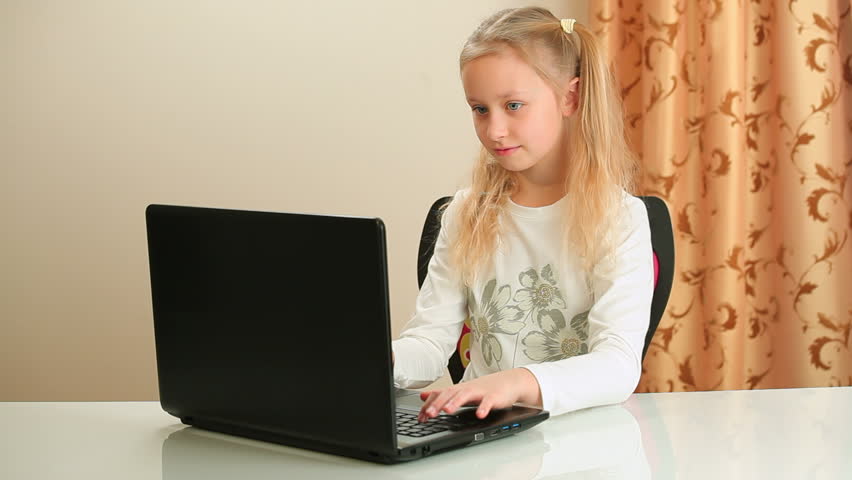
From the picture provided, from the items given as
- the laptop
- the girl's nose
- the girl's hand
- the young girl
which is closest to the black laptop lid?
the laptop

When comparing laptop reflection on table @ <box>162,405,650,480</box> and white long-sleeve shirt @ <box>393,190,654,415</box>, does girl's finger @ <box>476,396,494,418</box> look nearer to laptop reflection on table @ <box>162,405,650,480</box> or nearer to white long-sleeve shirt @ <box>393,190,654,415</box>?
laptop reflection on table @ <box>162,405,650,480</box>

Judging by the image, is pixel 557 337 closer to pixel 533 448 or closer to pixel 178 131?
pixel 533 448

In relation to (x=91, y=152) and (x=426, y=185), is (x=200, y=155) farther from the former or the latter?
(x=426, y=185)

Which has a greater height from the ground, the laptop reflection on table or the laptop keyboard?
the laptop keyboard

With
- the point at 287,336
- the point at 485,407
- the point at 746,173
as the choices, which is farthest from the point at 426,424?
the point at 746,173

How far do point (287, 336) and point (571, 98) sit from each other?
0.77m

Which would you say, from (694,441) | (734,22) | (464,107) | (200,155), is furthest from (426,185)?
(694,441)

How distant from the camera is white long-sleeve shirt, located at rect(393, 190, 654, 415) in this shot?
1441 millimetres

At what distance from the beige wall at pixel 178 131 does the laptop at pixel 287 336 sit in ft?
5.83

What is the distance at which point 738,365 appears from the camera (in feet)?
8.63

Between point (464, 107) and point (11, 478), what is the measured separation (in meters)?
2.08

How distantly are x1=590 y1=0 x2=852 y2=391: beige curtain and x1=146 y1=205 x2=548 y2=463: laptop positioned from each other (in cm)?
162

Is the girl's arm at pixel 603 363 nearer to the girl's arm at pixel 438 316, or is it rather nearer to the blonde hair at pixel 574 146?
the blonde hair at pixel 574 146

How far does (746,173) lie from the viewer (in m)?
2.66
